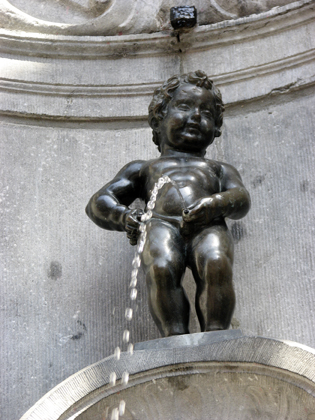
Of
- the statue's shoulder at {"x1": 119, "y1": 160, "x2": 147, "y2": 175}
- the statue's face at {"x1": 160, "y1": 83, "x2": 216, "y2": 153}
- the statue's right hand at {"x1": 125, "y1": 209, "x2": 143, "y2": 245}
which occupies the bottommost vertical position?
the statue's right hand at {"x1": 125, "y1": 209, "x2": 143, "y2": 245}

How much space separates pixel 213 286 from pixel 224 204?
0.32m

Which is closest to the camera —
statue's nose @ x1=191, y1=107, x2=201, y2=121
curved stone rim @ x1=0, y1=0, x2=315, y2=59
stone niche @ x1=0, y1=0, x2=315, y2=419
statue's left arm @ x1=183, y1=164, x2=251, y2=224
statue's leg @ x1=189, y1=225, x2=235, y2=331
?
statue's leg @ x1=189, y1=225, x2=235, y2=331

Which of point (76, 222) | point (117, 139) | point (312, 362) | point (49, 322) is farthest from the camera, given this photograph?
point (117, 139)

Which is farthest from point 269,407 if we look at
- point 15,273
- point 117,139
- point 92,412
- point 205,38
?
point 205,38

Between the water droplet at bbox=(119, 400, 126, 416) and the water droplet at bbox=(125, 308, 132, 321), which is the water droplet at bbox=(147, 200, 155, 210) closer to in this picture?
the water droplet at bbox=(125, 308, 132, 321)

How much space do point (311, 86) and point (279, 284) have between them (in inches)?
38.8

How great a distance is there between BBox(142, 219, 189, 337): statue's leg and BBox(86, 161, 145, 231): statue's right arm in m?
0.21

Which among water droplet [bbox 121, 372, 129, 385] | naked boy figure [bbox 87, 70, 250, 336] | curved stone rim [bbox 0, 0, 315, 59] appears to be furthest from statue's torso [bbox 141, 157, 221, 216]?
curved stone rim [bbox 0, 0, 315, 59]

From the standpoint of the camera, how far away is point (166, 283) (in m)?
2.38

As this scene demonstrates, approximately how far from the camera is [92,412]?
208 centimetres

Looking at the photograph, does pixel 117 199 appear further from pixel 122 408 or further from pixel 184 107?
pixel 122 408

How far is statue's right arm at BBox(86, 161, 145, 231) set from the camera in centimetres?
263

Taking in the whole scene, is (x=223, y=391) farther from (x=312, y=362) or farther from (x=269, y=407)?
(x=312, y=362)

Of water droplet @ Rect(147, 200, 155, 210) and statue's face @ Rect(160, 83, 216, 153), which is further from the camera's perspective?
statue's face @ Rect(160, 83, 216, 153)
